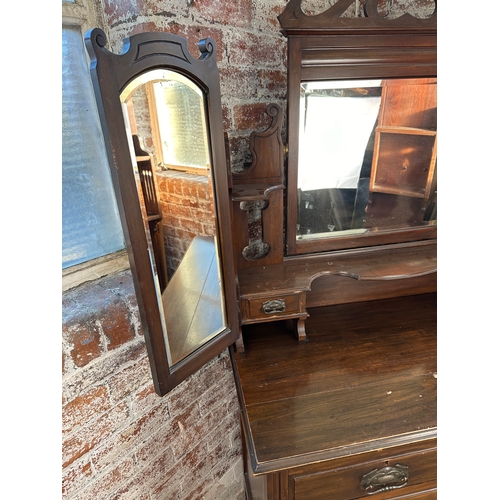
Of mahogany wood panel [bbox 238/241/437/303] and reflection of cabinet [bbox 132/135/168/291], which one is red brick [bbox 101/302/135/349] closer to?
reflection of cabinet [bbox 132/135/168/291]

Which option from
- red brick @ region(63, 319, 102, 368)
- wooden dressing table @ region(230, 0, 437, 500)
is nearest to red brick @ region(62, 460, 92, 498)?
red brick @ region(63, 319, 102, 368)

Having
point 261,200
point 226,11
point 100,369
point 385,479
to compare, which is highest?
point 226,11

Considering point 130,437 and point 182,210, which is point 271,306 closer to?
point 182,210

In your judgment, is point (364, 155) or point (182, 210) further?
point (364, 155)

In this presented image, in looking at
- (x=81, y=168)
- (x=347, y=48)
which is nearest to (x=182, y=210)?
(x=81, y=168)

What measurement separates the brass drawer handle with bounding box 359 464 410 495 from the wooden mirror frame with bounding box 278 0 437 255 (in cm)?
70

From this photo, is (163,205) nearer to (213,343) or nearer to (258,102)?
(213,343)

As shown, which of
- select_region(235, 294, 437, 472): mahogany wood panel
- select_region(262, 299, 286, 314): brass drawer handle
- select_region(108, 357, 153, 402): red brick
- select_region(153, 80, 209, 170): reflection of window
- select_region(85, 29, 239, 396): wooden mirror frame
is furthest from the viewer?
select_region(262, 299, 286, 314): brass drawer handle

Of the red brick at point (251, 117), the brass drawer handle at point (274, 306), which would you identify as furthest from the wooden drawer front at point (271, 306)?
the red brick at point (251, 117)

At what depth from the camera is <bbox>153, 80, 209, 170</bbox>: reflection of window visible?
2.01 ft

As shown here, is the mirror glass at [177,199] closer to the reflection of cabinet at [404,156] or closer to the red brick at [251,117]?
the red brick at [251,117]

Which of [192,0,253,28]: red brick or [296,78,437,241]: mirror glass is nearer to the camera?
[192,0,253,28]: red brick

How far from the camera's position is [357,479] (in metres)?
0.78

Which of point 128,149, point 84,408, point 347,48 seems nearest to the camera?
point 128,149
